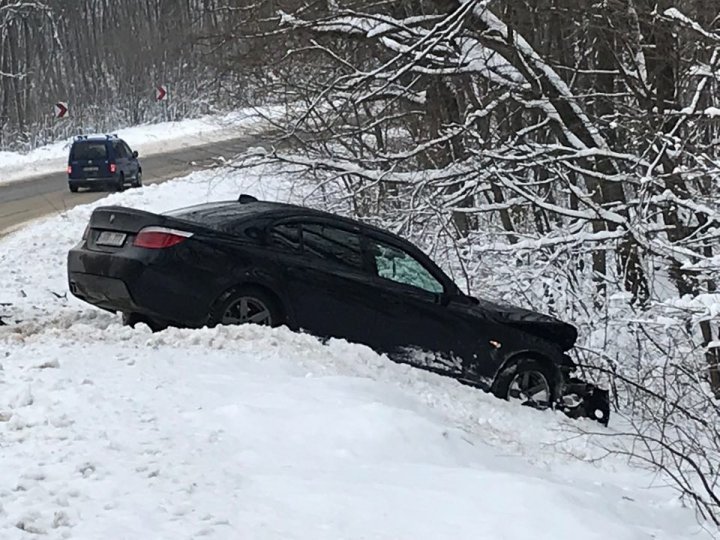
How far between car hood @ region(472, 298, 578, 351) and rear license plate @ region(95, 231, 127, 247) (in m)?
3.30

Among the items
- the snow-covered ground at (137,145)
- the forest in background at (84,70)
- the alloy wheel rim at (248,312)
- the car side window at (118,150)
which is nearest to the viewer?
the alloy wheel rim at (248,312)

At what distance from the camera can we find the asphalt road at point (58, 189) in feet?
65.8

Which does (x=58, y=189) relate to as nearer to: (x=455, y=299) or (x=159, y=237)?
(x=159, y=237)

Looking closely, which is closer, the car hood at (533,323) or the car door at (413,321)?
the car door at (413,321)

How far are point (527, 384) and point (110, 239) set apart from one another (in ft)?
13.5

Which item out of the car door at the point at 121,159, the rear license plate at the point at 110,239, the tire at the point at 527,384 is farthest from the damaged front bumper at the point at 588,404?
the car door at the point at 121,159

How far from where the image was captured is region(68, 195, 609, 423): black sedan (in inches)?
340

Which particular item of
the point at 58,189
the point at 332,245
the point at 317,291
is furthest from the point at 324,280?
the point at 58,189

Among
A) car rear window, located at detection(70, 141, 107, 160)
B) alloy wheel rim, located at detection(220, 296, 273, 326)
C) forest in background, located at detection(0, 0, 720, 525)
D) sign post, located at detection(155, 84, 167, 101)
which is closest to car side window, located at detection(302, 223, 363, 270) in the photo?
alloy wheel rim, located at detection(220, 296, 273, 326)

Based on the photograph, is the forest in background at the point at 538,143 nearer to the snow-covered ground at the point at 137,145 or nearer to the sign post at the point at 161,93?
the snow-covered ground at the point at 137,145

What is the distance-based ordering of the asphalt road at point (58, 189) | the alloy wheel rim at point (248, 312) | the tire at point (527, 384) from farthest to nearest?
the asphalt road at point (58, 189), the tire at point (527, 384), the alloy wheel rim at point (248, 312)

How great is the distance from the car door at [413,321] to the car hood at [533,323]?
0.35 meters

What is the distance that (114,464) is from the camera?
16.1 ft

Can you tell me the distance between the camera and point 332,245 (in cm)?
916
